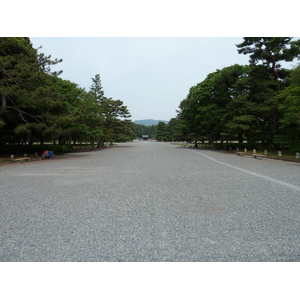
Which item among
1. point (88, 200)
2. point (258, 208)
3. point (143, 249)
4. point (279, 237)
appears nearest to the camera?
point (143, 249)

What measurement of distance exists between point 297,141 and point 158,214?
17295mm

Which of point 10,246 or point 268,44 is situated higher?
point 268,44

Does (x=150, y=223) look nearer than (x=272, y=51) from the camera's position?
Yes

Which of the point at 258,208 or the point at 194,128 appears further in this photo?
the point at 194,128

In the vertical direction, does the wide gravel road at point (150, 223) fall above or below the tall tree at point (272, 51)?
below

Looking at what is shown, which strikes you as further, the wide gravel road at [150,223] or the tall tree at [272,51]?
the tall tree at [272,51]

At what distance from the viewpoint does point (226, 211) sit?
181 inches

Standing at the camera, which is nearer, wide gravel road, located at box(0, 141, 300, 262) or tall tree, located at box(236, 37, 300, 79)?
wide gravel road, located at box(0, 141, 300, 262)

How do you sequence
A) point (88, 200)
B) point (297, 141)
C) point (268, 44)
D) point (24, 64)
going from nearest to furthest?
point (88, 200) < point (24, 64) < point (297, 141) < point (268, 44)

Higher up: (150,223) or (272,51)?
(272,51)

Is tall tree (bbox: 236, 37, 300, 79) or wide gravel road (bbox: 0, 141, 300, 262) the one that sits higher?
tall tree (bbox: 236, 37, 300, 79)
